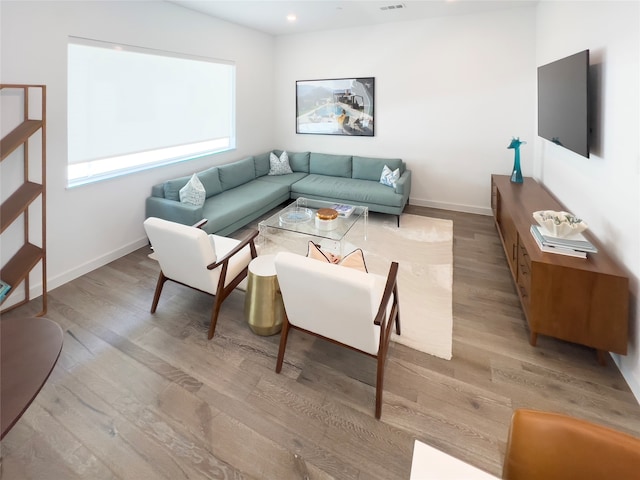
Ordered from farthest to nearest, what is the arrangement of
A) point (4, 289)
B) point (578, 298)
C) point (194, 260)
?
1. point (4, 289)
2. point (194, 260)
3. point (578, 298)

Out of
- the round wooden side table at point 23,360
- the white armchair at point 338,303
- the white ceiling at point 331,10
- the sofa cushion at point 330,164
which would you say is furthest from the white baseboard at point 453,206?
the round wooden side table at point 23,360

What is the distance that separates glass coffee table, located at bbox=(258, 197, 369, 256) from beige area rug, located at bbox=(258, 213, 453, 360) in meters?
0.03

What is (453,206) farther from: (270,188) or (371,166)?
(270,188)

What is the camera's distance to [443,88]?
4.88m

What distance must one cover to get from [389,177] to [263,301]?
320cm

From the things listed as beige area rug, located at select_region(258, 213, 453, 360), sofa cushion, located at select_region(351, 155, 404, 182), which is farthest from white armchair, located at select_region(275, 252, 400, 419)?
sofa cushion, located at select_region(351, 155, 404, 182)

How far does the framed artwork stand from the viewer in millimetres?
5391

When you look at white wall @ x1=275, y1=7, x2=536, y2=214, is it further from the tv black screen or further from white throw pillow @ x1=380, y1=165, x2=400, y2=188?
the tv black screen

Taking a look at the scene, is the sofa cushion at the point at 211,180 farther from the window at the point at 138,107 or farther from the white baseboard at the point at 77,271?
the white baseboard at the point at 77,271

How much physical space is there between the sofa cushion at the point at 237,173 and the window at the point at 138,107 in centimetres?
42

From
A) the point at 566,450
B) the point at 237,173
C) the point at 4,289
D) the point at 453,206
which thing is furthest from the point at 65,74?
the point at 453,206

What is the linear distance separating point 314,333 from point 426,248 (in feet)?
7.59

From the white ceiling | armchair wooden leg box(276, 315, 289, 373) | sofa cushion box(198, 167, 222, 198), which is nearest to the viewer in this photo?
armchair wooden leg box(276, 315, 289, 373)

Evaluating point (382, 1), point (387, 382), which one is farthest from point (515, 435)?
point (382, 1)
